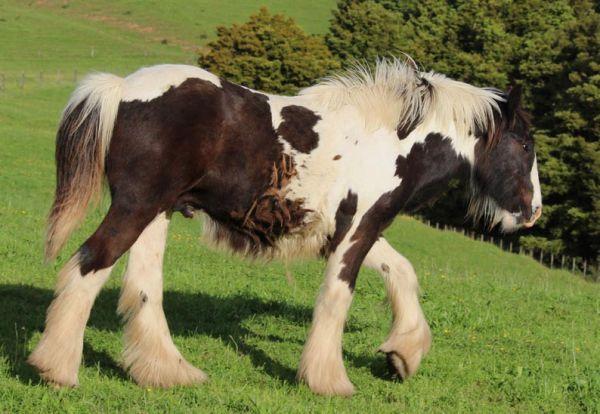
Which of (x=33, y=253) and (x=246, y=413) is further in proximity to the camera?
(x=33, y=253)

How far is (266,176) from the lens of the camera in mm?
7016

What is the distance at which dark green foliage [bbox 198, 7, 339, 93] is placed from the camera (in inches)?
2268

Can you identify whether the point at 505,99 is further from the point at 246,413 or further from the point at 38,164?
the point at 38,164

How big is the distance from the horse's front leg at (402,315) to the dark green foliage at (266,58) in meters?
49.6

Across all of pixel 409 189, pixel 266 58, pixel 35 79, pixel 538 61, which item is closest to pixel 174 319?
pixel 409 189

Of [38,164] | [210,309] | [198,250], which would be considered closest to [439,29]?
[38,164]

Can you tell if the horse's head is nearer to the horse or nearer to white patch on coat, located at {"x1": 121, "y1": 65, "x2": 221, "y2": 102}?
the horse

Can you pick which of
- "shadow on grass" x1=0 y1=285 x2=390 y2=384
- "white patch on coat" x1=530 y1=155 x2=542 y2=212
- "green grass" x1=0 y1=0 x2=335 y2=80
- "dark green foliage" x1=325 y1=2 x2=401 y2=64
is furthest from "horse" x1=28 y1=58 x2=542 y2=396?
"green grass" x1=0 y1=0 x2=335 y2=80

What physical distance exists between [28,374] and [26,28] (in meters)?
77.5

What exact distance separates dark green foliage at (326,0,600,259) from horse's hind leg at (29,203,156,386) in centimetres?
2388

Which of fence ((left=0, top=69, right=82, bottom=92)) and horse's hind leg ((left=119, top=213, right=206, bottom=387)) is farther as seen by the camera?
fence ((left=0, top=69, right=82, bottom=92))

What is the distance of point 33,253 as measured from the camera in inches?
471

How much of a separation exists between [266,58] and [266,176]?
5242 cm

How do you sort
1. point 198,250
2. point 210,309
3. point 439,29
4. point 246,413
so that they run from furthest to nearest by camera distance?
point 439,29 < point 198,250 < point 210,309 < point 246,413
